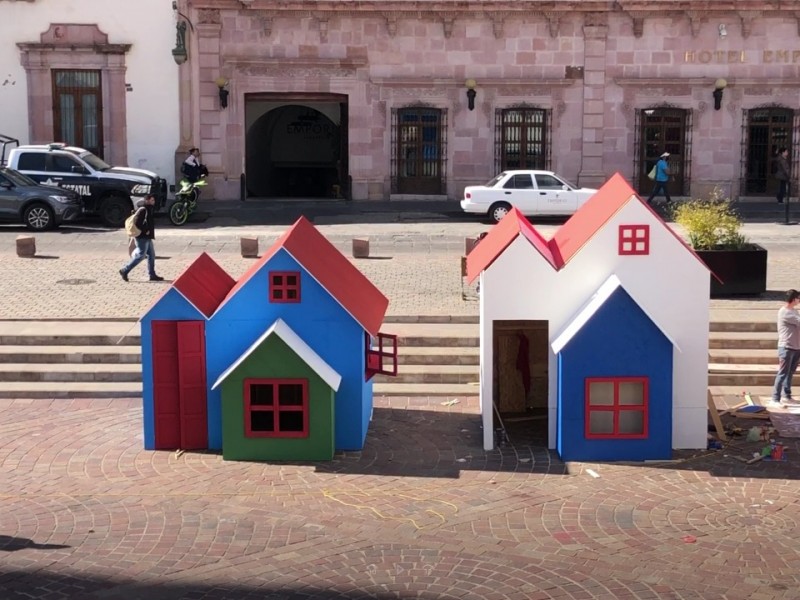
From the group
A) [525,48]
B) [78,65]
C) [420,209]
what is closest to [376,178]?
[420,209]

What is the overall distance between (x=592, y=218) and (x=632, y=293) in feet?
3.43

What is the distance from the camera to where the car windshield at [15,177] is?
27952 mm

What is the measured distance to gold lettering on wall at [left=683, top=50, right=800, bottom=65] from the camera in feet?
108

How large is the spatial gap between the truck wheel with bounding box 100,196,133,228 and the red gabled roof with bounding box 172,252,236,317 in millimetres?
14918

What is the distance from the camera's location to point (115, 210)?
1142 inches

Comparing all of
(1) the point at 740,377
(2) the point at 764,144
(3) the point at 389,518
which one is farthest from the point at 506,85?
(3) the point at 389,518

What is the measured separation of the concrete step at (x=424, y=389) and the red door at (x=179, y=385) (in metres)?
2.90

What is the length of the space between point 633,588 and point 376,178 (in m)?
24.4

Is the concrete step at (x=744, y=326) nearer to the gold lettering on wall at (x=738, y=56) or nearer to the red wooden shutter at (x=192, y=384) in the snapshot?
the red wooden shutter at (x=192, y=384)

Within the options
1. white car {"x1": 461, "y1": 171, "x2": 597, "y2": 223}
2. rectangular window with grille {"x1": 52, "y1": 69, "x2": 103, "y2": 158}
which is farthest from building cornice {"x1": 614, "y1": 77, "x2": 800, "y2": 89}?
rectangular window with grille {"x1": 52, "y1": 69, "x2": 103, "y2": 158}

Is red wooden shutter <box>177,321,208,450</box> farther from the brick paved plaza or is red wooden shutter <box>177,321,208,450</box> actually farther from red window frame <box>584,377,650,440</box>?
red window frame <box>584,377,650,440</box>

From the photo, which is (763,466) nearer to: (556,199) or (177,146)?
(556,199)

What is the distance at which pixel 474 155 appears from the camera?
33.6m

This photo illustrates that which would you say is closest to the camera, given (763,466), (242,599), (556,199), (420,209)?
(242,599)
